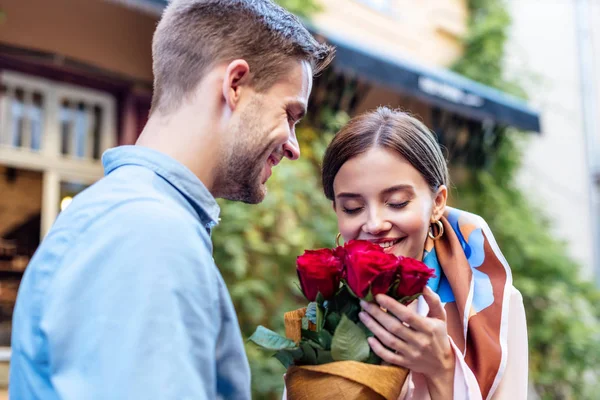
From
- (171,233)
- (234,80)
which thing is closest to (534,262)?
(234,80)

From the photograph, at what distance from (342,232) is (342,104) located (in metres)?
4.31

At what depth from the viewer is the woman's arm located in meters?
1.63

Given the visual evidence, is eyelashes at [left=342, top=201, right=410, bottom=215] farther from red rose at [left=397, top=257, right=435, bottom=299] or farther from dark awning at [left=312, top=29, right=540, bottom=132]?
dark awning at [left=312, top=29, right=540, bottom=132]

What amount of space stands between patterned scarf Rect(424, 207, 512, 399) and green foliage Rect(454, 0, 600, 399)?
16.5 ft

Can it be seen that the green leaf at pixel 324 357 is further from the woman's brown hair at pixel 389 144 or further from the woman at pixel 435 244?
the woman's brown hair at pixel 389 144

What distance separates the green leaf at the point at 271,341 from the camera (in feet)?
4.43

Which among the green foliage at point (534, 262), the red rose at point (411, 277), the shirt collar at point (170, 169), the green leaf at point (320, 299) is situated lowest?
the green foliage at point (534, 262)

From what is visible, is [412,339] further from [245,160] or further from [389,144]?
[389,144]

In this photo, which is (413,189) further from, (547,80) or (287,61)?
(547,80)

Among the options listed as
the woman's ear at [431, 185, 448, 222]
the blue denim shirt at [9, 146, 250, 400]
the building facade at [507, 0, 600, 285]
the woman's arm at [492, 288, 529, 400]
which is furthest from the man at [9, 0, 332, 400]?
the building facade at [507, 0, 600, 285]

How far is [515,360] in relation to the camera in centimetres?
167

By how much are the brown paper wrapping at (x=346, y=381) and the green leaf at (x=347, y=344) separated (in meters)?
0.03

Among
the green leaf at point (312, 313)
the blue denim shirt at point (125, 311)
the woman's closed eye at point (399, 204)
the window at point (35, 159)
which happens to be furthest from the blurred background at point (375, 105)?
the blue denim shirt at point (125, 311)

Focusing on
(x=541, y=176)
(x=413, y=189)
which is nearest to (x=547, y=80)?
(x=541, y=176)
